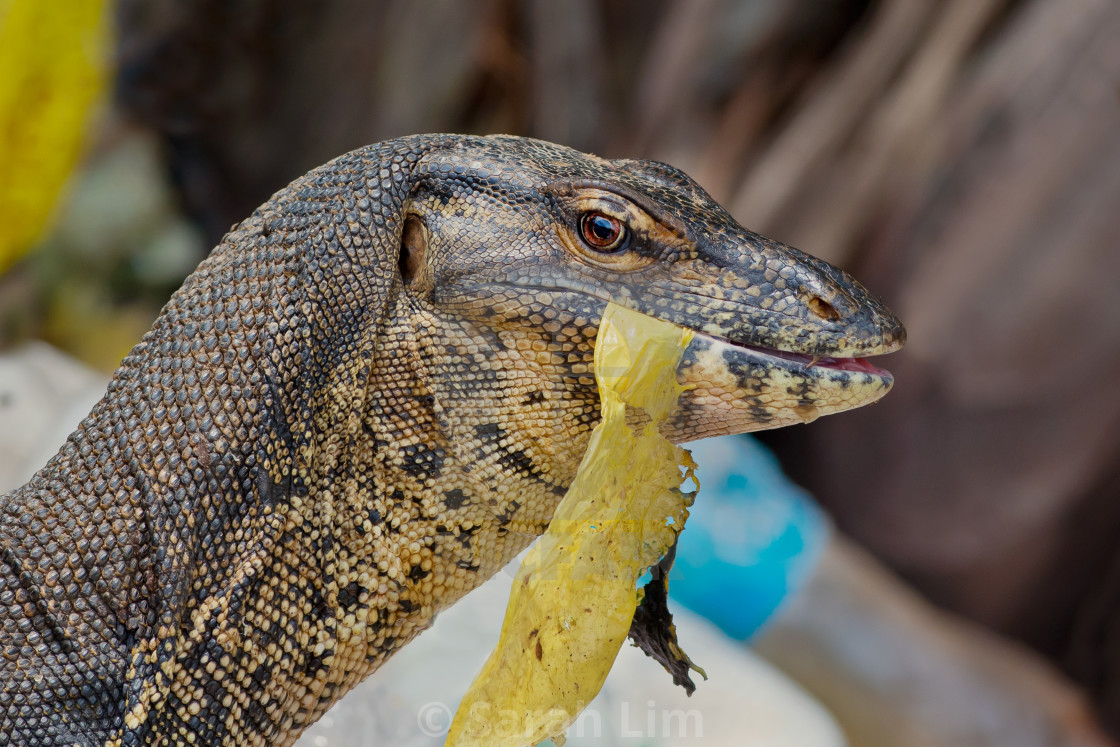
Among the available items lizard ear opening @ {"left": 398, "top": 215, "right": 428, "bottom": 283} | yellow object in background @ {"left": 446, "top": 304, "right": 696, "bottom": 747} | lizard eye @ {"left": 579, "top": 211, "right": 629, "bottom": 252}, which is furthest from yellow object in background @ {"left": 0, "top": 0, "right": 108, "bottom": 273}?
yellow object in background @ {"left": 446, "top": 304, "right": 696, "bottom": 747}

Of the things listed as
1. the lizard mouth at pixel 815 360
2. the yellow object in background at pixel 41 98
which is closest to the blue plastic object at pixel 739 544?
the lizard mouth at pixel 815 360

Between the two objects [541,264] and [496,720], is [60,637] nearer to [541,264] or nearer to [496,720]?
[496,720]

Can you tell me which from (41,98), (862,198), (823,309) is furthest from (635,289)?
(862,198)

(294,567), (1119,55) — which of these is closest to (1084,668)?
(1119,55)

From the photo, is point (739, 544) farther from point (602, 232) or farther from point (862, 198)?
point (602, 232)

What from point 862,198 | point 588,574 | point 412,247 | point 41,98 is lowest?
point 588,574

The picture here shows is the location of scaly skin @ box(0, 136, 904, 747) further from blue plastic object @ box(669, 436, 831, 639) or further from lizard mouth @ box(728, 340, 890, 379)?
blue plastic object @ box(669, 436, 831, 639)

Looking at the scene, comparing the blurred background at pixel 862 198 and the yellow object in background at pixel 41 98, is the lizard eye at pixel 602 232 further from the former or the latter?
the yellow object in background at pixel 41 98
